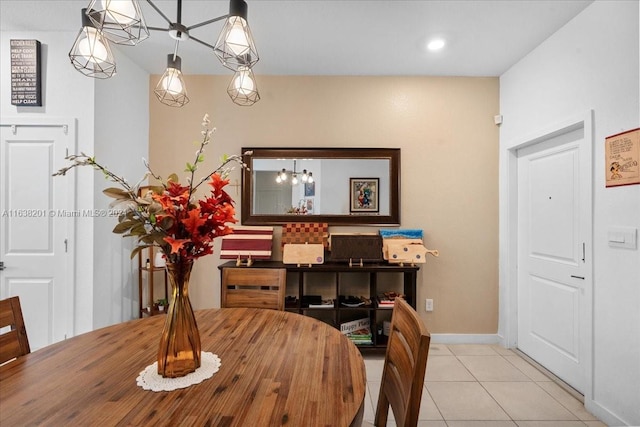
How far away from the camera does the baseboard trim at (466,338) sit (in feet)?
10.3

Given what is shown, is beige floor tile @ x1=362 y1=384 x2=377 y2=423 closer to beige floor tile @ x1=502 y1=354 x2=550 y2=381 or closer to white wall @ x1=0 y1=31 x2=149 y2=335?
beige floor tile @ x1=502 y1=354 x2=550 y2=381

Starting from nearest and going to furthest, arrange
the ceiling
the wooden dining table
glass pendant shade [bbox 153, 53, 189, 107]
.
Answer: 1. the wooden dining table
2. glass pendant shade [bbox 153, 53, 189, 107]
3. the ceiling

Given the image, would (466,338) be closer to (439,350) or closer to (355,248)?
(439,350)

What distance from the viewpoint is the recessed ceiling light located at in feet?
8.40

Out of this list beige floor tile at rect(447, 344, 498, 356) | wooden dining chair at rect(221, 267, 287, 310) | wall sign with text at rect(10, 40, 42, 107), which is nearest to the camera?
wooden dining chair at rect(221, 267, 287, 310)

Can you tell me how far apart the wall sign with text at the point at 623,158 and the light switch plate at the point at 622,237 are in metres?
0.28

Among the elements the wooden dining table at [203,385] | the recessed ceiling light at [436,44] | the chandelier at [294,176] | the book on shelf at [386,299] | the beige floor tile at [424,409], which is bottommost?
the beige floor tile at [424,409]

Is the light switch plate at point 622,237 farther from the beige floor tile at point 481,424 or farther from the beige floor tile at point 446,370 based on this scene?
the beige floor tile at point 446,370

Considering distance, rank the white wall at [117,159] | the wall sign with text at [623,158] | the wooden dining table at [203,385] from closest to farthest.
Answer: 1. the wooden dining table at [203,385]
2. the wall sign with text at [623,158]
3. the white wall at [117,159]

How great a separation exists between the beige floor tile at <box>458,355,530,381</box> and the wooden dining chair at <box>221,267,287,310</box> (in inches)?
72.7

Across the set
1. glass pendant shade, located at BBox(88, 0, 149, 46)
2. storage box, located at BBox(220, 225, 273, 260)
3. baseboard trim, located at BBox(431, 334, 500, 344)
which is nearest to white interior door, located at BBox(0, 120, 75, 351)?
storage box, located at BBox(220, 225, 273, 260)

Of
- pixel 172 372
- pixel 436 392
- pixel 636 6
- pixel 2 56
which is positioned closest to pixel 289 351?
pixel 172 372

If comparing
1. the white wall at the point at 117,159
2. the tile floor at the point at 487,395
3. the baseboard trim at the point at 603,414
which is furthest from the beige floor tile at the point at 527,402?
the white wall at the point at 117,159

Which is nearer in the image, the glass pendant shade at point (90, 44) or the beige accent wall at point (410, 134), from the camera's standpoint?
the glass pendant shade at point (90, 44)
